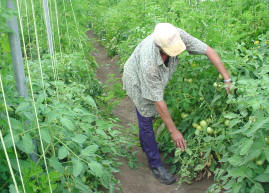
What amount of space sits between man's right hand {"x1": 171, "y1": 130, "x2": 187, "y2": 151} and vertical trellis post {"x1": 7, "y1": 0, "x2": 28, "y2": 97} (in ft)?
4.33

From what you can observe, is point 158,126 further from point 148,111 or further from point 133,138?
point 148,111

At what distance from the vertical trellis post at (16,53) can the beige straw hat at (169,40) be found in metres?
1.11

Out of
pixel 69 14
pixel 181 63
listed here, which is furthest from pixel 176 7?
pixel 69 14

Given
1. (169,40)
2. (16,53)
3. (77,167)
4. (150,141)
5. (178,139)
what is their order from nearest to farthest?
(77,167), (16,53), (169,40), (178,139), (150,141)

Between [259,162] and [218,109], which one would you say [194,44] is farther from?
[259,162]

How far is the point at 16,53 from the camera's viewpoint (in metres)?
1.97

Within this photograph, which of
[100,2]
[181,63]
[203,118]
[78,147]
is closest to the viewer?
[78,147]

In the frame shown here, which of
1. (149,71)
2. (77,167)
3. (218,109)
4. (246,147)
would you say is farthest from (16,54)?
(218,109)

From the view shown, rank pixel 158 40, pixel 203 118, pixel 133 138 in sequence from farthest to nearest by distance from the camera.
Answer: pixel 133 138
pixel 203 118
pixel 158 40

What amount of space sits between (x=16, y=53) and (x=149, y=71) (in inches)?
44.3

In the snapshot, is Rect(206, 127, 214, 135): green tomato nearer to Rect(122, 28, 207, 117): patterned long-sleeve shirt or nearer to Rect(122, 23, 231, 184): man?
Rect(122, 23, 231, 184): man

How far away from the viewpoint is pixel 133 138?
12.1 ft

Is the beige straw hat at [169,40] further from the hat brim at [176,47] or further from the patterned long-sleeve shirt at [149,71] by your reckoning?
the patterned long-sleeve shirt at [149,71]

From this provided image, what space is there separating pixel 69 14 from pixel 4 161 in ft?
10.3
